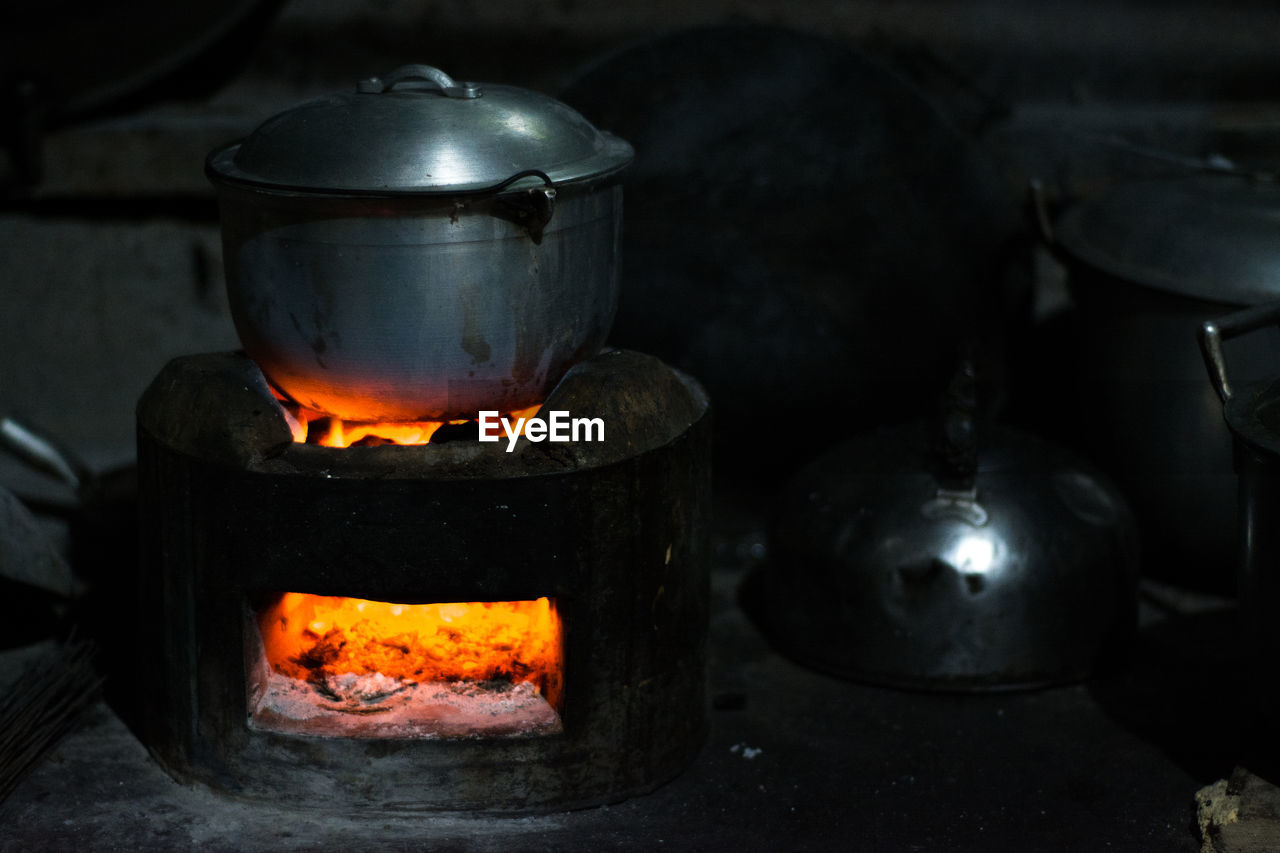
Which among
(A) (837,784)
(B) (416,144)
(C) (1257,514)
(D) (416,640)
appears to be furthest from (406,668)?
(C) (1257,514)

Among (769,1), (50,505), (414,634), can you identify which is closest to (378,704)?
(414,634)

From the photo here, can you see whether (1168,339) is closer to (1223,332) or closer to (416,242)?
(1223,332)

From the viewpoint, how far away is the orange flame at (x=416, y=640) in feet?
10.7

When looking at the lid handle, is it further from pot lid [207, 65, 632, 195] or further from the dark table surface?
the dark table surface

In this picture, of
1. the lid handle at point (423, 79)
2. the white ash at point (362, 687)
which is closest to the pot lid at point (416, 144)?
the lid handle at point (423, 79)

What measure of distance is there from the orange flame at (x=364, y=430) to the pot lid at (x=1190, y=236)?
1.75 m

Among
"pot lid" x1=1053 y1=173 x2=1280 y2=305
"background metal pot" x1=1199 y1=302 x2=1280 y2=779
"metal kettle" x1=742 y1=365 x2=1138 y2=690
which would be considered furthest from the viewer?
"pot lid" x1=1053 y1=173 x2=1280 y2=305

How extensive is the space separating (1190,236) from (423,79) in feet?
6.74

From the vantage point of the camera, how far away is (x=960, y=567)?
11.9 feet

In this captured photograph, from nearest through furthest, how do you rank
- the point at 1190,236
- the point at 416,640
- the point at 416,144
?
the point at 416,144, the point at 416,640, the point at 1190,236

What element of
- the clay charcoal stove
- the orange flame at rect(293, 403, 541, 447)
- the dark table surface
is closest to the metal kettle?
the dark table surface

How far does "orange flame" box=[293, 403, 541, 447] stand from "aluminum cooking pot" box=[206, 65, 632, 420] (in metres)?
0.10

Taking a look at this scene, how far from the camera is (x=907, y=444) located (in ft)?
12.9

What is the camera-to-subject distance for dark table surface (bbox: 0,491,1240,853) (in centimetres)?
308
